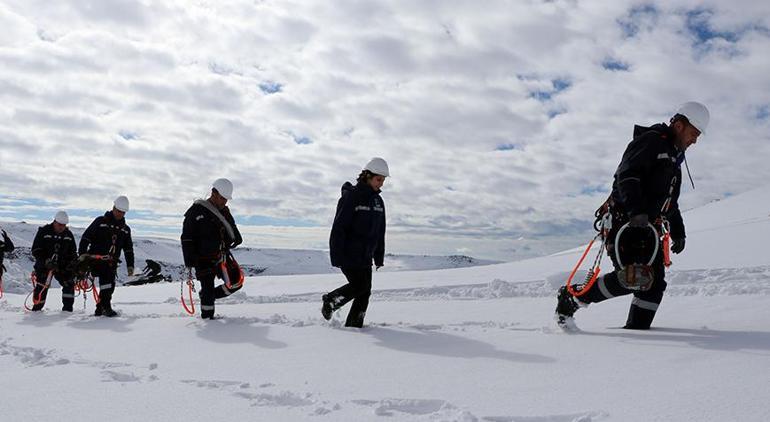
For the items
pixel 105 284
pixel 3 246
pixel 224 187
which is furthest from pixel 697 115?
pixel 3 246

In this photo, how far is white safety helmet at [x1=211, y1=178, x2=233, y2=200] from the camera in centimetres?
762

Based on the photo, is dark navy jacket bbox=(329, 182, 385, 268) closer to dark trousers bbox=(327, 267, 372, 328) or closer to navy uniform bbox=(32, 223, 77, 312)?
dark trousers bbox=(327, 267, 372, 328)

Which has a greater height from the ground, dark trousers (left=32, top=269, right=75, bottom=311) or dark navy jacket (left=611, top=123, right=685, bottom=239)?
dark navy jacket (left=611, top=123, right=685, bottom=239)

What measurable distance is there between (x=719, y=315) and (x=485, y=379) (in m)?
3.44

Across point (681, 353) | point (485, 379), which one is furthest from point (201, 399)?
point (681, 353)

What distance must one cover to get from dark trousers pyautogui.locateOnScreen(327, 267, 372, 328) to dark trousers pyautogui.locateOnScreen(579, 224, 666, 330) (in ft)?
7.72

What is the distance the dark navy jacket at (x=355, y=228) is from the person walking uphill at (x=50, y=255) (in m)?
6.80

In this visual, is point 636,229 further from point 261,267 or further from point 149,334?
point 261,267

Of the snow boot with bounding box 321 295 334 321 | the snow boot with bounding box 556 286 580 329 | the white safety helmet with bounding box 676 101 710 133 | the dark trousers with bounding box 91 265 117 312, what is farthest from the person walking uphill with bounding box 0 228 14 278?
the white safety helmet with bounding box 676 101 710 133

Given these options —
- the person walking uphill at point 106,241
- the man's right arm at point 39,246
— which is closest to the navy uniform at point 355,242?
the person walking uphill at point 106,241

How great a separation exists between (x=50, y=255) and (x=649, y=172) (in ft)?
34.2

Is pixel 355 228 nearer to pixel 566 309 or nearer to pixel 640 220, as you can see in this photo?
pixel 566 309

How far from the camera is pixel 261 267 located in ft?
590

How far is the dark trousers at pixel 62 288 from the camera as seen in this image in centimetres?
1027
